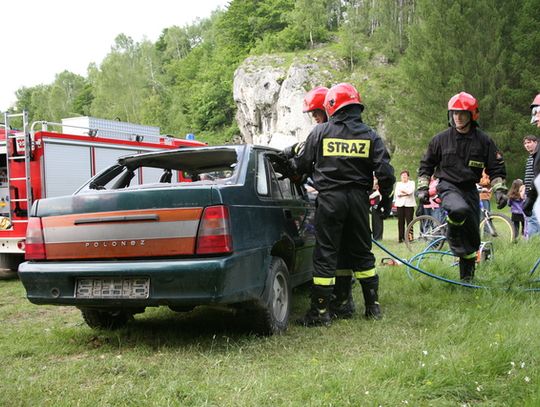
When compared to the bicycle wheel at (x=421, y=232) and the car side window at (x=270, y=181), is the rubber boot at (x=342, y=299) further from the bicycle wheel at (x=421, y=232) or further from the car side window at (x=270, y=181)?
the bicycle wheel at (x=421, y=232)

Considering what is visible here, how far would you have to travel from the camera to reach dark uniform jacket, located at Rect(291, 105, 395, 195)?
443 cm

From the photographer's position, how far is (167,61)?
8469cm

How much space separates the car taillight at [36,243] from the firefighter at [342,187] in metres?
2.12

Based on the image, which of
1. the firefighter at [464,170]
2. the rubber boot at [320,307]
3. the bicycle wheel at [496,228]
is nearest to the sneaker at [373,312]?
the rubber boot at [320,307]

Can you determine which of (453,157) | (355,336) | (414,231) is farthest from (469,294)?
(414,231)

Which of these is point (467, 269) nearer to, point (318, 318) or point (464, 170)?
point (464, 170)

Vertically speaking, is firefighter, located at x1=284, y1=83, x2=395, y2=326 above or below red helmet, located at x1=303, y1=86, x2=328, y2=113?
below

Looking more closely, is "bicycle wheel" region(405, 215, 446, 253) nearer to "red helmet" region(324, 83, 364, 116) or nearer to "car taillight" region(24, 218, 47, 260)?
"red helmet" region(324, 83, 364, 116)

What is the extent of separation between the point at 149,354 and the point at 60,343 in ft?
2.87

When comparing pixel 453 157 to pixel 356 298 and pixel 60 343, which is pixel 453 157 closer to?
pixel 356 298

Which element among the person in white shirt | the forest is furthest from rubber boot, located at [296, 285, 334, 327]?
the forest

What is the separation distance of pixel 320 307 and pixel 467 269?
2.13 meters

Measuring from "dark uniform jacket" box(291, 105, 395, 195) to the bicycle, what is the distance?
10.9 feet

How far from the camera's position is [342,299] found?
4770 mm
